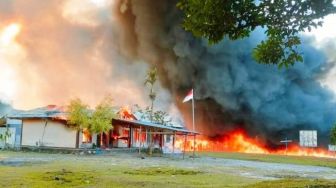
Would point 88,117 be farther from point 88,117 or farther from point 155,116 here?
point 155,116

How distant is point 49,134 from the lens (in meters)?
47.8

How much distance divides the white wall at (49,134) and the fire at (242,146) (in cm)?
3241

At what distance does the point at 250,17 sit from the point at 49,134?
41.0 m

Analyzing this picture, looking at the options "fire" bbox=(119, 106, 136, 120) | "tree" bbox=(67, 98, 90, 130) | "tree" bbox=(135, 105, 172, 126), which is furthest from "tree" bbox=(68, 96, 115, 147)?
"tree" bbox=(135, 105, 172, 126)

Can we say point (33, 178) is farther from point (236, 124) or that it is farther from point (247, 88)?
point (236, 124)

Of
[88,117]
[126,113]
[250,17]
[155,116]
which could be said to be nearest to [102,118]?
[88,117]

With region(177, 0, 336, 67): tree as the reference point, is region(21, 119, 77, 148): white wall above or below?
below

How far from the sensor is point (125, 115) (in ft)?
191

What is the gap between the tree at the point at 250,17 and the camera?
29.9ft

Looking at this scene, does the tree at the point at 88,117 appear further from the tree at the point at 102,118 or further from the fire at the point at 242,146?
the fire at the point at 242,146

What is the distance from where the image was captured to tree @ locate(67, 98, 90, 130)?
44.5 meters

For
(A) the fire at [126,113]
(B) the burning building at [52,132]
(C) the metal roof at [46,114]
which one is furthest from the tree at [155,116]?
(C) the metal roof at [46,114]

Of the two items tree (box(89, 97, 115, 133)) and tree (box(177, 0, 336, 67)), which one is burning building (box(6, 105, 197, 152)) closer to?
tree (box(89, 97, 115, 133))

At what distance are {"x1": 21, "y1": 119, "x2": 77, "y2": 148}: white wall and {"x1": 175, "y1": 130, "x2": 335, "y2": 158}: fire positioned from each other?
32.4 meters
